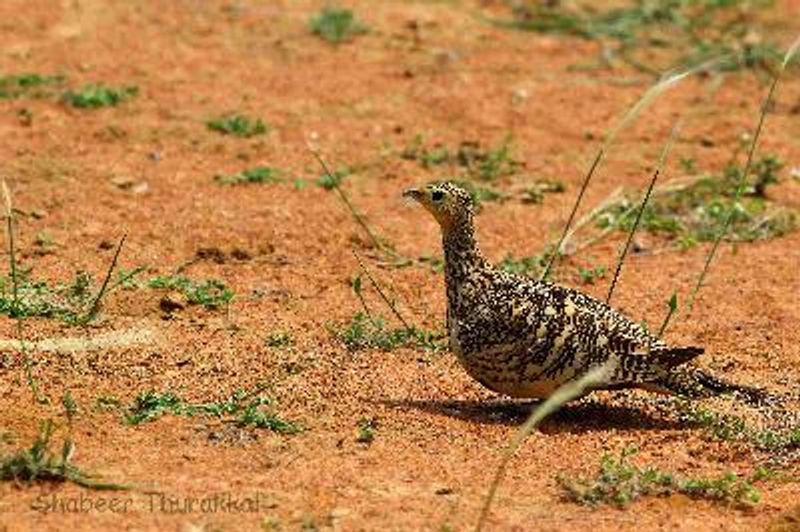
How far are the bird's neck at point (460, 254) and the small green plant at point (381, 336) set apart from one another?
78 cm

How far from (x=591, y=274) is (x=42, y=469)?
416cm

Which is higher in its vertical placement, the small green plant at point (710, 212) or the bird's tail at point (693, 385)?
the bird's tail at point (693, 385)

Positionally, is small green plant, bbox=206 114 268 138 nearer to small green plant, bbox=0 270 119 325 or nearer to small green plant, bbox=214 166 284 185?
small green plant, bbox=214 166 284 185

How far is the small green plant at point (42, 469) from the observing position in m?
5.95

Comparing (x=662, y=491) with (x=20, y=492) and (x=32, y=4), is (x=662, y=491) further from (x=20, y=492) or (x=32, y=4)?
(x=32, y=4)

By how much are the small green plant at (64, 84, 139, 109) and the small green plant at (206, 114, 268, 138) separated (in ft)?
2.53

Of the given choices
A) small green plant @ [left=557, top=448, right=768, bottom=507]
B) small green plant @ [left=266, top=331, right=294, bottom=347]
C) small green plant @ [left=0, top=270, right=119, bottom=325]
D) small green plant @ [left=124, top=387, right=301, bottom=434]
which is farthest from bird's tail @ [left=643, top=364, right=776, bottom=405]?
small green plant @ [left=0, top=270, right=119, bottom=325]

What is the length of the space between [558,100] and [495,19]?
1991mm

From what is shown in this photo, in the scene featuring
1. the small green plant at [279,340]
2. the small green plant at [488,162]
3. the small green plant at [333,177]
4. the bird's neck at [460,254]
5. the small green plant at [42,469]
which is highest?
the bird's neck at [460,254]

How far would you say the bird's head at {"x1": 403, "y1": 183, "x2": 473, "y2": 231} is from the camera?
7266mm

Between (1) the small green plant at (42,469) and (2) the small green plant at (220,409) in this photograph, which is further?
(2) the small green plant at (220,409)

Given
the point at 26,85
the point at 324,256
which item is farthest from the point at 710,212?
the point at 26,85

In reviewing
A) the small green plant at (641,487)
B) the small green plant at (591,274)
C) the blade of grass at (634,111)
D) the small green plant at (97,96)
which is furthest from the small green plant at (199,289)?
the small green plant at (97,96)

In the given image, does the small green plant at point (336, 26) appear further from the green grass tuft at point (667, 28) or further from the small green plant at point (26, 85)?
the small green plant at point (26, 85)
